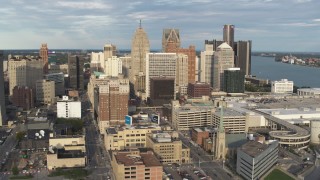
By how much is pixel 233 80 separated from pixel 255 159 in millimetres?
62429

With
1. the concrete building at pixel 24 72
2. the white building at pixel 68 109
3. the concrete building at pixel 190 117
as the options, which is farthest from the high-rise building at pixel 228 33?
the white building at pixel 68 109

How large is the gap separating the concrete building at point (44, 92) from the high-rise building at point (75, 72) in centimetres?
2122

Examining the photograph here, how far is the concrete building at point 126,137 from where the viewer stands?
51188 millimetres

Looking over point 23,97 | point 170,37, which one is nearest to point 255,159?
point 23,97

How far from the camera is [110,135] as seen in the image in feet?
168

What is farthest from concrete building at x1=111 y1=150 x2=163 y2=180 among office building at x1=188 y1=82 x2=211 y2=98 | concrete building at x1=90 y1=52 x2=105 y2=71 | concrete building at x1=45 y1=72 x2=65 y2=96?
concrete building at x1=90 y1=52 x2=105 y2=71

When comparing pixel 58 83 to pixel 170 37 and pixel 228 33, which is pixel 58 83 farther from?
pixel 228 33

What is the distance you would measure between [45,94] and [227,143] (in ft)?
179

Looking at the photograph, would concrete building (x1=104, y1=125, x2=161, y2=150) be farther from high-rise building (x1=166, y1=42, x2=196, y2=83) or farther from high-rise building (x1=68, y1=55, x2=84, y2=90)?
high-rise building (x1=68, y1=55, x2=84, y2=90)

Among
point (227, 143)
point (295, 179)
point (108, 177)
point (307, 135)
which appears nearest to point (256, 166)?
point (295, 179)

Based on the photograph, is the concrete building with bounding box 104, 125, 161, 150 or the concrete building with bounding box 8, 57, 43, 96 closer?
the concrete building with bounding box 104, 125, 161, 150

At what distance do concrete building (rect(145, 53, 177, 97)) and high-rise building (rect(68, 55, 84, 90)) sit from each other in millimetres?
27913

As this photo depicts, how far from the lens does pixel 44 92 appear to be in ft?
294

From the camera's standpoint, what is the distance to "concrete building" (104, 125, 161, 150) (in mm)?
51188
